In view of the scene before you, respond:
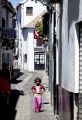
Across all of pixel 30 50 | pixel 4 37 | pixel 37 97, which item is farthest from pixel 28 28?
pixel 37 97

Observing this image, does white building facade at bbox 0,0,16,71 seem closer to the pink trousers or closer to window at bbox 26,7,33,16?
the pink trousers

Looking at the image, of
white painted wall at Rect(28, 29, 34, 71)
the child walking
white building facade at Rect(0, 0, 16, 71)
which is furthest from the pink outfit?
white painted wall at Rect(28, 29, 34, 71)

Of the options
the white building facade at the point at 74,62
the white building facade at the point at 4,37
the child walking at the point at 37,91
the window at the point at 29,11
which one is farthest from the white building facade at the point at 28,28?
the white building facade at the point at 74,62

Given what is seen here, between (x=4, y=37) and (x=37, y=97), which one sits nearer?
(x=37, y=97)

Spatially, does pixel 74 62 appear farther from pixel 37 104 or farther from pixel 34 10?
pixel 34 10

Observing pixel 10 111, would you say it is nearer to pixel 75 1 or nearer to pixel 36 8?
pixel 75 1

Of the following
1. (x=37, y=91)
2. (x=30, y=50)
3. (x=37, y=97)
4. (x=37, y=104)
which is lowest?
(x=37, y=104)

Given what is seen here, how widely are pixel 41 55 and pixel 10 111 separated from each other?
42.0 meters

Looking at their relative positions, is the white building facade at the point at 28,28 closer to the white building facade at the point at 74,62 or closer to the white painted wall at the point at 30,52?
the white painted wall at the point at 30,52

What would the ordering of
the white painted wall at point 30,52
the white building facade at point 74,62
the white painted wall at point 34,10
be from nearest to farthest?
the white building facade at point 74,62
the white painted wall at point 30,52
the white painted wall at point 34,10

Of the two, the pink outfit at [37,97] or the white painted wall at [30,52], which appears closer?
the pink outfit at [37,97]

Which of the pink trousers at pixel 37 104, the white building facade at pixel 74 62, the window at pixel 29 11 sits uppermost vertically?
the window at pixel 29 11

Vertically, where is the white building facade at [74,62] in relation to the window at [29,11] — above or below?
below

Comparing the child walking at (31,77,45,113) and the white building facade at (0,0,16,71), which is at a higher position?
the white building facade at (0,0,16,71)
